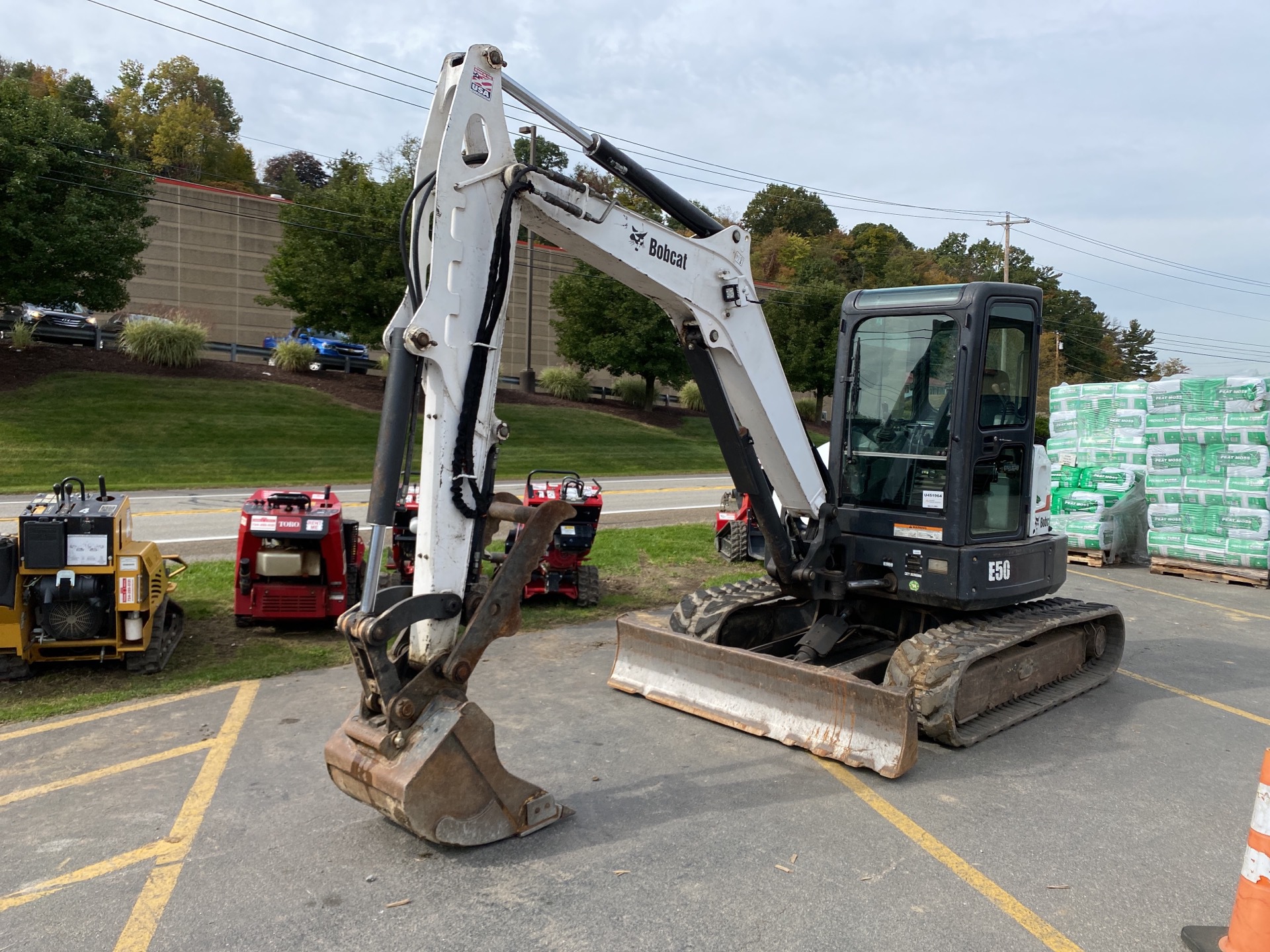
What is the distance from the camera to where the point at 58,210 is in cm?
2344

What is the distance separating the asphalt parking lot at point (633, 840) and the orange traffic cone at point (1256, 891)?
34 centimetres

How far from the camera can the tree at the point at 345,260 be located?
94.0ft

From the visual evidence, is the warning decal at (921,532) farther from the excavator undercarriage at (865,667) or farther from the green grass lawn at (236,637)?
the green grass lawn at (236,637)

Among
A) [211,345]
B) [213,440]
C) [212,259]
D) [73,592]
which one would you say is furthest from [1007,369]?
[212,259]

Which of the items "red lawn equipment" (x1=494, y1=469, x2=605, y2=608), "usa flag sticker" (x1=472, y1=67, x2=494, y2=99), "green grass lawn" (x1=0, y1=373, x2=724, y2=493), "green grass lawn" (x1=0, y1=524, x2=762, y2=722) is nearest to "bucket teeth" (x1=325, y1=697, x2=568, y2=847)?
"usa flag sticker" (x1=472, y1=67, x2=494, y2=99)

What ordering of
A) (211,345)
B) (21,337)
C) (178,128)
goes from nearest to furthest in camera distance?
(21,337), (211,345), (178,128)

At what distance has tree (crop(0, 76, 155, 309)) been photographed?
22.5 m

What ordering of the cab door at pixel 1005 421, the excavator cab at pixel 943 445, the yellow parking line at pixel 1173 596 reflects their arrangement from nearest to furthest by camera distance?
1. the excavator cab at pixel 943 445
2. the cab door at pixel 1005 421
3. the yellow parking line at pixel 1173 596

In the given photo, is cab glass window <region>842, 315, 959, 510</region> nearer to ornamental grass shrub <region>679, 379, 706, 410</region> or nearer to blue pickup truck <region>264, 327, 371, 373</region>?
blue pickup truck <region>264, 327, 371, 373</region>

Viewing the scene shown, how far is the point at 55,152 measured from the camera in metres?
23.2

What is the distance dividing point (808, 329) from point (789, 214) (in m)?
35.7

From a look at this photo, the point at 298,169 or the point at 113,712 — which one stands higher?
the point at 298,169

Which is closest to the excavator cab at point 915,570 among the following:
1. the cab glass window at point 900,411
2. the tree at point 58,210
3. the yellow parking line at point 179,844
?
the cab glass window at point 900,411

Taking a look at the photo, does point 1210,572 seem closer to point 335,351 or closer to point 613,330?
point 613,330
